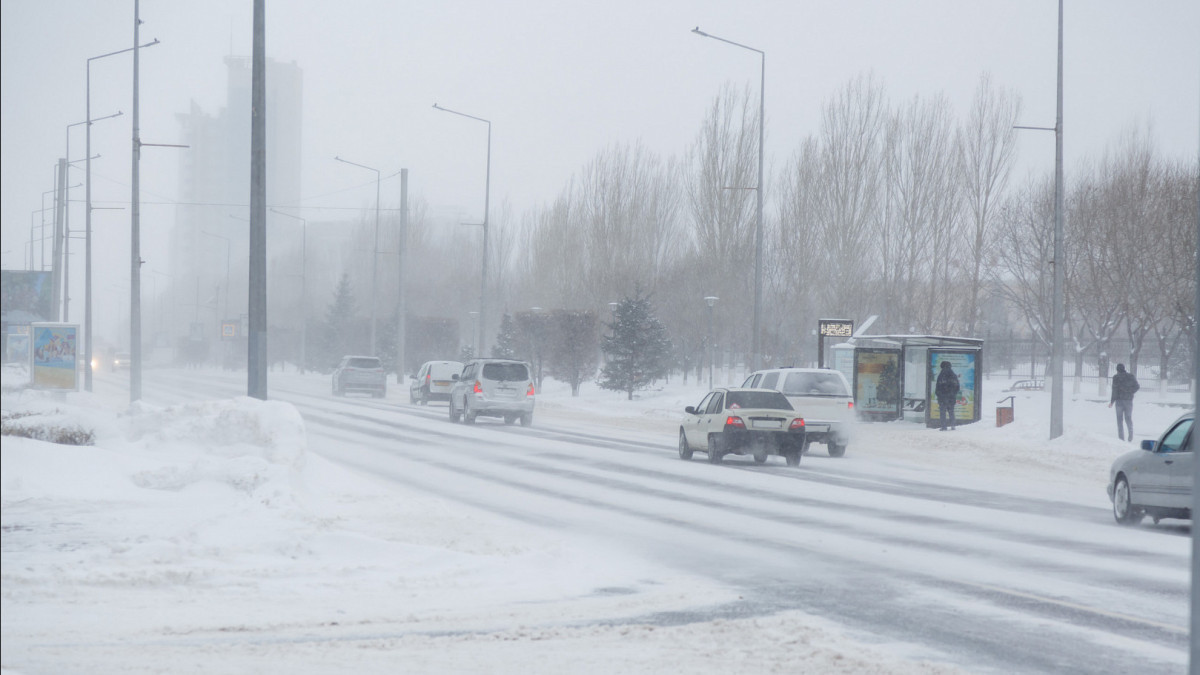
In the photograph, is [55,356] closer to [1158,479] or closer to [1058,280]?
[1058,280]

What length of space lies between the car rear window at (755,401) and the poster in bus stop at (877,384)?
12016 millimetres

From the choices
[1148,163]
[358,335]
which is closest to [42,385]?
[1148,163]

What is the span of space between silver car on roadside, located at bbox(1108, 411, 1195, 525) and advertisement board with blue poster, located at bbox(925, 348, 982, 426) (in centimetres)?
1818

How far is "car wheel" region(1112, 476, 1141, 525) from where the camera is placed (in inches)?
561

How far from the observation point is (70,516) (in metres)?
10.6

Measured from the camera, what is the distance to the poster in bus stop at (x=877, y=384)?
112 ft

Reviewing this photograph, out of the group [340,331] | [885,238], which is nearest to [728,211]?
[885,238]

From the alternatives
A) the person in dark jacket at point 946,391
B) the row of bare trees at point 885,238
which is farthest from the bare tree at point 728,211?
the person in dark jacket at point 946,391

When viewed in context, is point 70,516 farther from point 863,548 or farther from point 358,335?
point 358,335

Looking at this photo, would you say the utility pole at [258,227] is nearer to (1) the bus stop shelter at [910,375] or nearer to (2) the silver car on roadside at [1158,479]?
(2) the silver car on roadside at [1158,479]

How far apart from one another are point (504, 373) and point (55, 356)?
1159 centimetres

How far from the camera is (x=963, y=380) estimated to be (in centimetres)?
3306

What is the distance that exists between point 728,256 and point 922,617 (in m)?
53.9

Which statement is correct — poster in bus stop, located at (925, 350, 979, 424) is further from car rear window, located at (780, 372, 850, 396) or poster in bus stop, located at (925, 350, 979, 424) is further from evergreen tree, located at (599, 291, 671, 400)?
evergreen tree, located at (599, 291, 671, 400)
